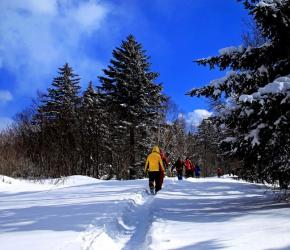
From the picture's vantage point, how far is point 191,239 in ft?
22.1

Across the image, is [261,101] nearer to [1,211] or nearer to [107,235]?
[107,235]

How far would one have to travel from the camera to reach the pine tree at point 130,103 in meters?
38.5

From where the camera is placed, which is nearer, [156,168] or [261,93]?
[261,93]

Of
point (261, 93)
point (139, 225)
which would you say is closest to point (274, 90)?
point (261, 93)

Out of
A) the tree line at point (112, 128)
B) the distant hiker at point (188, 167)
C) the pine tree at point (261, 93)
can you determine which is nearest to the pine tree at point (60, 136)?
the tree line at point (112, 128)

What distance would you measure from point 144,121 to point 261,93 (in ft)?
102

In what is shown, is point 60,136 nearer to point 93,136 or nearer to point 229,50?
point 93,136

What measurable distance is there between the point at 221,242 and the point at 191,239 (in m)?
0.56

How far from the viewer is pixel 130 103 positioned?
39.1 m

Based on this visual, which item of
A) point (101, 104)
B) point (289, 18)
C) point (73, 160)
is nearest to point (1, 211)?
point (289, 18)

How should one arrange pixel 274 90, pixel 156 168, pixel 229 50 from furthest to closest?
1. pixel 156 168
2. pixel 229 50
3. pixel 274 90

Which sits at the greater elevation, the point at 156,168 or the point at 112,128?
the point at 112,128

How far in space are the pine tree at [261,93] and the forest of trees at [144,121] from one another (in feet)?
0.07

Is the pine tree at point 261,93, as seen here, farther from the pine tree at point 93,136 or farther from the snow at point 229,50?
the pine tree at point 93,136
